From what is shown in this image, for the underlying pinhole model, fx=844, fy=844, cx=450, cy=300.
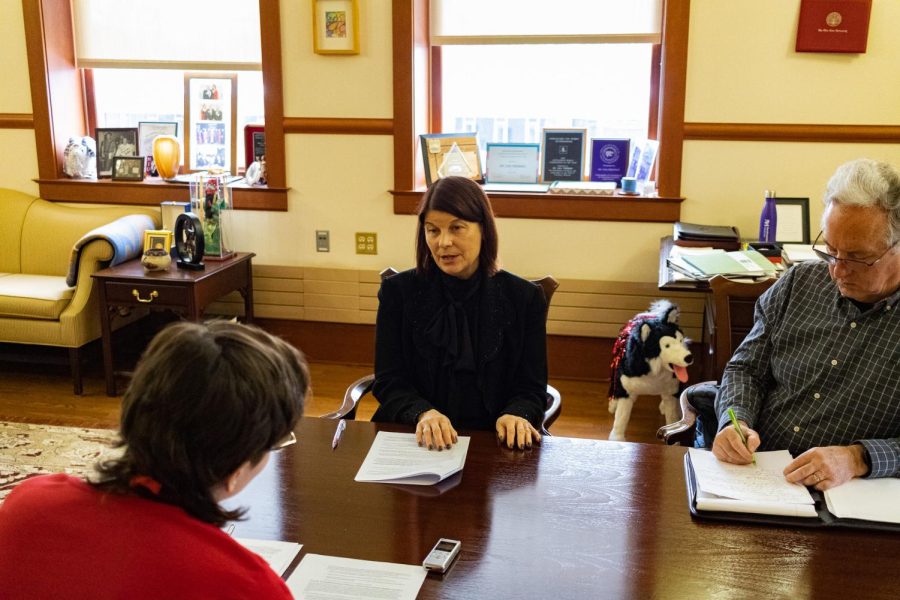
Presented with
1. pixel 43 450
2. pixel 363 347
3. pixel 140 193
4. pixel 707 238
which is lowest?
pixel 43 450

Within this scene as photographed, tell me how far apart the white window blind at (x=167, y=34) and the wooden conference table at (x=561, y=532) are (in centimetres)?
308

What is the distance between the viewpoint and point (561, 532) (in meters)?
1.46

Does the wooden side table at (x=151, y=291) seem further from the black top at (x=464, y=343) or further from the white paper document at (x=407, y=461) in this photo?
the white paper document at (x=407, y=461)

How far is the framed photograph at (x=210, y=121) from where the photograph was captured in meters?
4.46

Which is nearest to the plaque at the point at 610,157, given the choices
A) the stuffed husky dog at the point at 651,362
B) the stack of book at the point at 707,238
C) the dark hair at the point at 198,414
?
the stack of book at the point at 707,238

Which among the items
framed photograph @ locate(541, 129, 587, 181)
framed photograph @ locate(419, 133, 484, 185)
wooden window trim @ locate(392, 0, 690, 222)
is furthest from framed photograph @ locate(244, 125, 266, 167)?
framed photograph @ locate(541, 129, 587, 181)

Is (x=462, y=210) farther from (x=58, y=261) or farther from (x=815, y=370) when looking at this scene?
(x=58, y=261)

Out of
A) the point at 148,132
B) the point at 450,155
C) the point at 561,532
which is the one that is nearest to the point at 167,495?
the point at 561,532

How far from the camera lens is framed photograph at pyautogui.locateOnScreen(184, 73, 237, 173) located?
4.46 meters

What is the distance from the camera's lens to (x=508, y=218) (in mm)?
4082

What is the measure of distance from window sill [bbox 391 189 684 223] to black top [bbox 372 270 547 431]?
1844 millimetres

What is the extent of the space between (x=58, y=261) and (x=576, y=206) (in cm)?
263

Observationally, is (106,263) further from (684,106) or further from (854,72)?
(854,72)

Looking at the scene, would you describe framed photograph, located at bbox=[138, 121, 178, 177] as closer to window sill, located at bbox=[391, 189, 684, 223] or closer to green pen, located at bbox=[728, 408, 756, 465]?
window sill, located at bbox=[391, 189, 684, 223]
